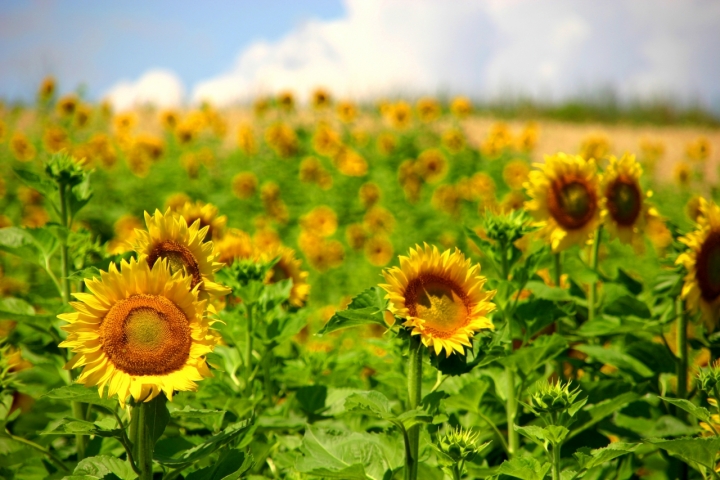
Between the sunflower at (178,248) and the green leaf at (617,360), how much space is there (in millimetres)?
1138

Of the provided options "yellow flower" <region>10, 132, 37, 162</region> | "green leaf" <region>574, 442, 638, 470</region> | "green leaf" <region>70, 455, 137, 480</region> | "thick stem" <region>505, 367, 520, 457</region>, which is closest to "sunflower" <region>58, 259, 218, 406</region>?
"green leaf" <region>70, 455, 137, 480</region>

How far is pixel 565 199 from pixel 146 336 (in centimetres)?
145

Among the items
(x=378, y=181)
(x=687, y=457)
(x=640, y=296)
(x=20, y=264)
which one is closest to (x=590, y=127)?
(x=378, y=181)

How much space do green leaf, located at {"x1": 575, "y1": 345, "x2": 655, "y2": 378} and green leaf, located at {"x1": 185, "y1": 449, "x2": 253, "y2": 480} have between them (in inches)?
41.1

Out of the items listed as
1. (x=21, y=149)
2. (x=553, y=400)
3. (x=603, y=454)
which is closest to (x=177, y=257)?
(x=553, y=400)

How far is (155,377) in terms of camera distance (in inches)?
52.1

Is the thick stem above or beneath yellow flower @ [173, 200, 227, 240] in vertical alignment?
beneath

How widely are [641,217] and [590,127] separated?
14521mm

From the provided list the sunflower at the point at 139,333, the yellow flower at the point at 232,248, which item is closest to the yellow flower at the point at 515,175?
the yellow flower at the point at 232,248

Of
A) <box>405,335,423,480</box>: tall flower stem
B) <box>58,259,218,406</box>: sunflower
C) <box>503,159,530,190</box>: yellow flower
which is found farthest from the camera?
<box>503,159,530,190</box>: yellow flower

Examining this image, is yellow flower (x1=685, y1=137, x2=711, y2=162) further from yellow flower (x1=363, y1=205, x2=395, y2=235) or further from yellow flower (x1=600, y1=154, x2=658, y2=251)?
yellow flower (x1=600, y1=154, x2=658, y2=251)

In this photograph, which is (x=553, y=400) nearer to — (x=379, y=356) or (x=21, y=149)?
(x=379, y=356)

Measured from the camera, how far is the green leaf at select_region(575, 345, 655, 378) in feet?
6.85

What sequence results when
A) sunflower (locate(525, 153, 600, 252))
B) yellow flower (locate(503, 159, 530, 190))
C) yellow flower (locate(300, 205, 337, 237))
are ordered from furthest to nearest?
1. yellow flower (locate(503, 159, 530, 190))
2. yellow flower (locate(300, 205, 337, 237))
3. sunflower (locate(525, 153, 600, 252))
